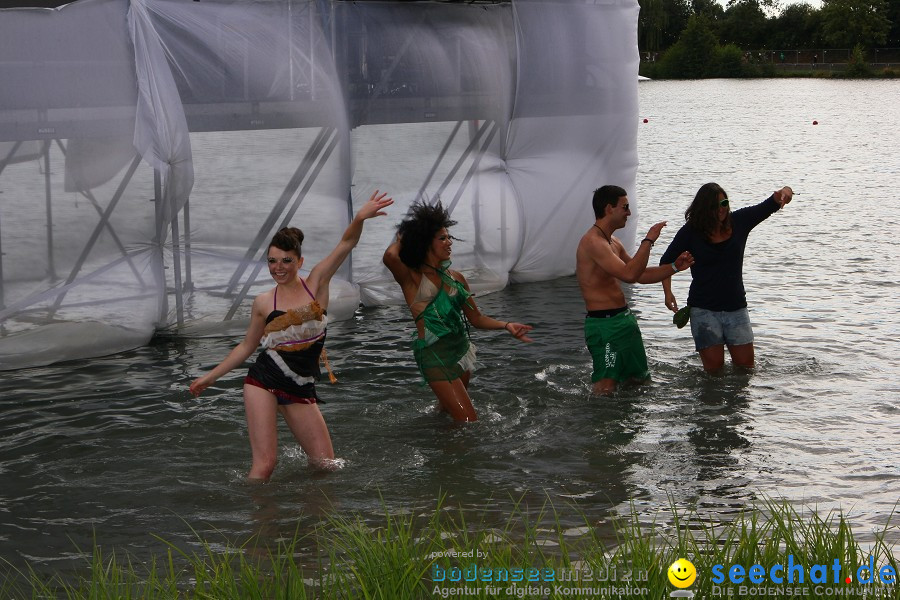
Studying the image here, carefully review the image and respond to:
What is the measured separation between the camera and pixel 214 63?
9844 millimetres

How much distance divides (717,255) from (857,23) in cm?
10511

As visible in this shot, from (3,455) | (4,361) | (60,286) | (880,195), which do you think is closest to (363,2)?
(60,286)

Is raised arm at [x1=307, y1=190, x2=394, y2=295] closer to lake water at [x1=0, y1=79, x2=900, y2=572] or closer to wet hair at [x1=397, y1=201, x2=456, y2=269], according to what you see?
wet hair at [x1=397, y1=201, x2=456, y2=269]

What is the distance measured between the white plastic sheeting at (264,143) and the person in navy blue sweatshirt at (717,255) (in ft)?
12.4

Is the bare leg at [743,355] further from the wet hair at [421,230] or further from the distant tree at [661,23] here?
the distant tree at [661,23]

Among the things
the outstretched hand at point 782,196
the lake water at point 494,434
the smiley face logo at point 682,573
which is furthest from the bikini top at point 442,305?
the smiley face logo at point 682,573

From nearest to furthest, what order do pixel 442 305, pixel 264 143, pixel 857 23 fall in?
pixel 442 305 → pixel 264 143 → pixel 857 23

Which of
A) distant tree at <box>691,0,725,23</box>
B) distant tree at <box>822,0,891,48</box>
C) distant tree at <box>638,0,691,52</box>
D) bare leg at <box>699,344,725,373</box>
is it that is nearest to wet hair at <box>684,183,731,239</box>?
bare leg at <box>699,344,725,373</box>

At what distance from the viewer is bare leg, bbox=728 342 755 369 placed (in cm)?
852

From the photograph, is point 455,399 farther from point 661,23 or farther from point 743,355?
point 661,23

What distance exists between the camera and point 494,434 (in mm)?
7539

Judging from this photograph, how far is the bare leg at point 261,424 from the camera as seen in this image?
6137 mm

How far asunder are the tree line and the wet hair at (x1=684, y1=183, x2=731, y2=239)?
9485cm

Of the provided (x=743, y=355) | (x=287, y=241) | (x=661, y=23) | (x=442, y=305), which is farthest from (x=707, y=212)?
(x=661, y=23)
